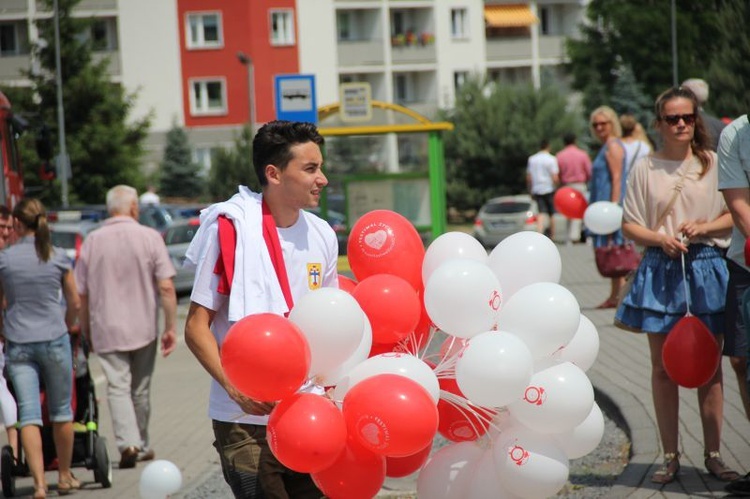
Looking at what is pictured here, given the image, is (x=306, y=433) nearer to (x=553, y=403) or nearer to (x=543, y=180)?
(x=553, y=403)

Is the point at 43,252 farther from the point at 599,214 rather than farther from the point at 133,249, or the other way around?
the point at 599,214

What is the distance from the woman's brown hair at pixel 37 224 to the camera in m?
8.09

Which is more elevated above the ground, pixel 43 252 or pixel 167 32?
pixel 167 32

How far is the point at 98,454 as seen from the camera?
27.2 ft

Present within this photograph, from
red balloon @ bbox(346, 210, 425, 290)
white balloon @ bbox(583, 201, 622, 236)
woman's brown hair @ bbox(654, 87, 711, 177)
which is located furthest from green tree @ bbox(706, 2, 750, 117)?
red balloon @ bbox(346, 210, 425, 290)

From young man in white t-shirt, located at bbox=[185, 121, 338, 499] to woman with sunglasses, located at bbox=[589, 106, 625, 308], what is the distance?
821 centimetres

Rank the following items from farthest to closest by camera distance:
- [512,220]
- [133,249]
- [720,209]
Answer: [512,220] → [133,249] → [720,209]

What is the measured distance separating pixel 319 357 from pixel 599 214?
649cm

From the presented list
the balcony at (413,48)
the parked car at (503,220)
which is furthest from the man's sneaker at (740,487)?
the balcony at (413,48)

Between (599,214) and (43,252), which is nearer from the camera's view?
(43,252)

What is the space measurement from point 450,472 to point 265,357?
1089mm

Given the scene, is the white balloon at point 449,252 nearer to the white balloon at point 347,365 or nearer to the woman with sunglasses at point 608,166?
the white balloon at point 347,365

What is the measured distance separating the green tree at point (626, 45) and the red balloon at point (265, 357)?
50.1m

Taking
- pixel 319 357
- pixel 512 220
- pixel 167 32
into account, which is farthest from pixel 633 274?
pixel 167 32
